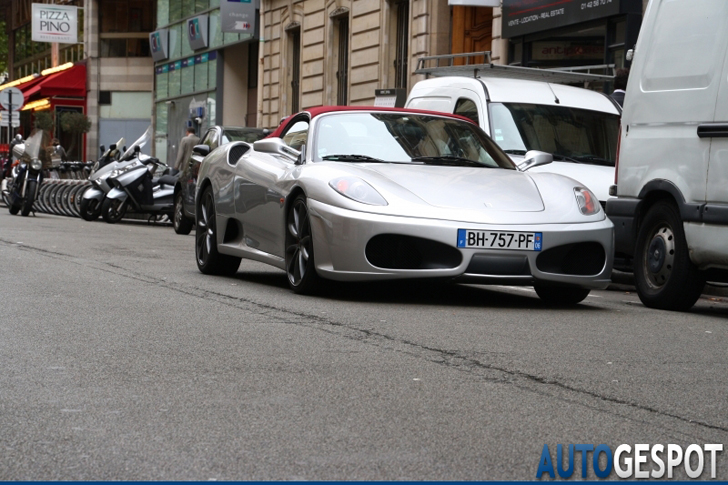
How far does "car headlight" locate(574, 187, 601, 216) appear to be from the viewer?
867 centimetres

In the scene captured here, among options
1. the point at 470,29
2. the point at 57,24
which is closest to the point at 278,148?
the point at 470,29

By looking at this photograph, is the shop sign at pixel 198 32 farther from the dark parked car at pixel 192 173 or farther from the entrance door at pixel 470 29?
the dark parked car at pixel 192 173

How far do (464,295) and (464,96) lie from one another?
423cm

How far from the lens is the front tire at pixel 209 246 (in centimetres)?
1076

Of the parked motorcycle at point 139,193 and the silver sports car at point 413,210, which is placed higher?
the silver sports car at point 413,210

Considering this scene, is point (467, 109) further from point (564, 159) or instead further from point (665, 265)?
point (665, 265)

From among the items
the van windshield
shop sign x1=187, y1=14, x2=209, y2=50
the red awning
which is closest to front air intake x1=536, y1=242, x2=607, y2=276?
the van windshield

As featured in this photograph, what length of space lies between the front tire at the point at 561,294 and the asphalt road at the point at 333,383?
0.41 ft

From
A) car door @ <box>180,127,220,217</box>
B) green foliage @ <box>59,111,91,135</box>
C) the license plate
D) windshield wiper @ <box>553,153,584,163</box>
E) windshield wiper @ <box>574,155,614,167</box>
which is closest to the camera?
the license plate

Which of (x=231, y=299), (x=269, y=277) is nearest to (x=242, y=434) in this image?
(x=231, y=299)

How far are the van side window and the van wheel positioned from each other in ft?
12.6

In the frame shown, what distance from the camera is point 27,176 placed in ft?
77.6

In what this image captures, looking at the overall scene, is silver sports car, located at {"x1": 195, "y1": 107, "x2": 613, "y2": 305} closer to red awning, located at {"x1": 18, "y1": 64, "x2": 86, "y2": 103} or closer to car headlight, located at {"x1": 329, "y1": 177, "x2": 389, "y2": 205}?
car headlight, located at {"x1": 329, "y1": 177, "x2": 389, "y2": 205}

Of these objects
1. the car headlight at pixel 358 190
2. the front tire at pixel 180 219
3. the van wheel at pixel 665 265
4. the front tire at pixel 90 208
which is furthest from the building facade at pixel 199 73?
the car headlight at pixel 358 190
